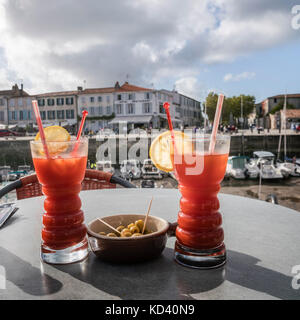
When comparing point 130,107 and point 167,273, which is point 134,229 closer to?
point 167,273

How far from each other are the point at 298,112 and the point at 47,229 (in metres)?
44.9

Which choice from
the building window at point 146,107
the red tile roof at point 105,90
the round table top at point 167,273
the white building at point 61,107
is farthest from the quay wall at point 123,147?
the round table top at point 167,273

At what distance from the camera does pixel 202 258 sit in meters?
0.89

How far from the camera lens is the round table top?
2.46 feet

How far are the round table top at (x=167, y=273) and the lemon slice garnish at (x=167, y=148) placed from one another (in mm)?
278

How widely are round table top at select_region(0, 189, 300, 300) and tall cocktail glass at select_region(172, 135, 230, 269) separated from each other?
42 millimetres

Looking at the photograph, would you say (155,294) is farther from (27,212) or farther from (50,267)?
(27,212)

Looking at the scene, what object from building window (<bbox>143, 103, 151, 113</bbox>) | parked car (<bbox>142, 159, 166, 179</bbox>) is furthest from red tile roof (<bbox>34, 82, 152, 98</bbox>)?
parked car (<bbox>142, 159, 166, 179</bbox>)

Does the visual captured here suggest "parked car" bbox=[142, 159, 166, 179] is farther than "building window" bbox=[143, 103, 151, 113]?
No

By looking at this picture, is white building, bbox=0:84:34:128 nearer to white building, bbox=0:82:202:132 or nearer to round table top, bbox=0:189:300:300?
white building, bbox=0:82:202:132

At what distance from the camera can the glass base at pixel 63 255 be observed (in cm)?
92

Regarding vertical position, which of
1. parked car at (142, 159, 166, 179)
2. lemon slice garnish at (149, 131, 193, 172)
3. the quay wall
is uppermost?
lemon slice garnish at (149, 131, 193, 172)

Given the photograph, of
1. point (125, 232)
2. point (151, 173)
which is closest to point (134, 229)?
point (125, 232)
